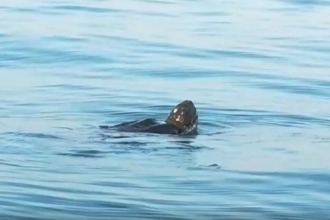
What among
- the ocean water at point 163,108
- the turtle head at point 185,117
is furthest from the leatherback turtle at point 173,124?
the ocean water at point 163,108

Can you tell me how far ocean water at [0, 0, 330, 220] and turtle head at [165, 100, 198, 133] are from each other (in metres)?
0.21

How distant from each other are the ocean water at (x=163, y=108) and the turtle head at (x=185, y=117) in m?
0.21

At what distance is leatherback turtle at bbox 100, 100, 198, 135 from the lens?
46.5 ft

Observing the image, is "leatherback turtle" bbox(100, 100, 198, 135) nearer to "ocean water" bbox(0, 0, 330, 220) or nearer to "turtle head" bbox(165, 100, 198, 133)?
"turtle head" bbox(165, 100, 198, 133)

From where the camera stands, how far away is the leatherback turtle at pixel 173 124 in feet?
46.5

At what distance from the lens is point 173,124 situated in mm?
14555

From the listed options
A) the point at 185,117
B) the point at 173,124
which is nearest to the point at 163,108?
the point at 173,124

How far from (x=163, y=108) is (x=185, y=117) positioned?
1.74m

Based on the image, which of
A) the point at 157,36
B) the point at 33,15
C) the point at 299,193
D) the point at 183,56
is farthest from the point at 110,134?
the point at 33,15

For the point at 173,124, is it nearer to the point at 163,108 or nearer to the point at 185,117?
the point at 185,117

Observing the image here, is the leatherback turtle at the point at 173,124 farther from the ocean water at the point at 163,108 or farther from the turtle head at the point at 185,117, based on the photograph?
the ocean water at the point at 163,108

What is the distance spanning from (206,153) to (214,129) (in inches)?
65.7

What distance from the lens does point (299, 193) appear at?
11359 mm

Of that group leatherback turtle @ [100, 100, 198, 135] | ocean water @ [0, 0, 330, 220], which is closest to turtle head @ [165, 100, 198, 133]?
leatherback turtle @ [100, 100, 198, 135]
